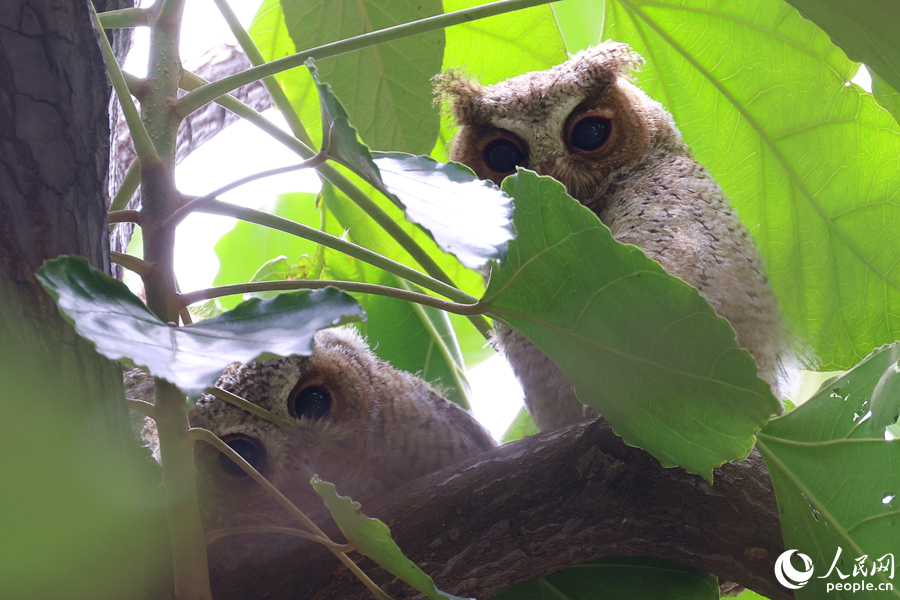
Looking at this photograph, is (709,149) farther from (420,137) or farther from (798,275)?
(420,137)

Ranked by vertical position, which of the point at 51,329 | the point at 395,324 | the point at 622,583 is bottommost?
the point at 622,583

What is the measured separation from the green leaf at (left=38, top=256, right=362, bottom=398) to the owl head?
89 cm

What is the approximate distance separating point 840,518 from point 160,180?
73 cm

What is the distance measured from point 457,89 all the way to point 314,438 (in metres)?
0.72

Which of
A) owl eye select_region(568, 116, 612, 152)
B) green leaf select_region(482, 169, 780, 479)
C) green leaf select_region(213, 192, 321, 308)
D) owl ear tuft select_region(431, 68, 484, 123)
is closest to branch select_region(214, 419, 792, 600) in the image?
green leaf select_region(482, 169, 780, 479)

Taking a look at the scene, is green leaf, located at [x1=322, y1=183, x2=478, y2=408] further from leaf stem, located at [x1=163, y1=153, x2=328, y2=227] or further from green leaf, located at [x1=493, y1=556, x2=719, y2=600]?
leaf stem, located at [x1=163, y1=153, x2=328, y2=227]

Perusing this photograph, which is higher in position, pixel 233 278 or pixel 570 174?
pixel 570 174

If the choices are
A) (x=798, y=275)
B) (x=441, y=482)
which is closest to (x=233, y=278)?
(x=441, y=482)

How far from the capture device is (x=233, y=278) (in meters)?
1.76

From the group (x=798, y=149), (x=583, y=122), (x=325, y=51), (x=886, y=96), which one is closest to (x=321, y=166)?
(x=325, y=51)

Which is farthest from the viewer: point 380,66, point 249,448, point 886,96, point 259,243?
point 259,243

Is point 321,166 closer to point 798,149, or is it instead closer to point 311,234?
point 311,234

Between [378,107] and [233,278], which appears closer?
[378,107]

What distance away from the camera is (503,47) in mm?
1428
